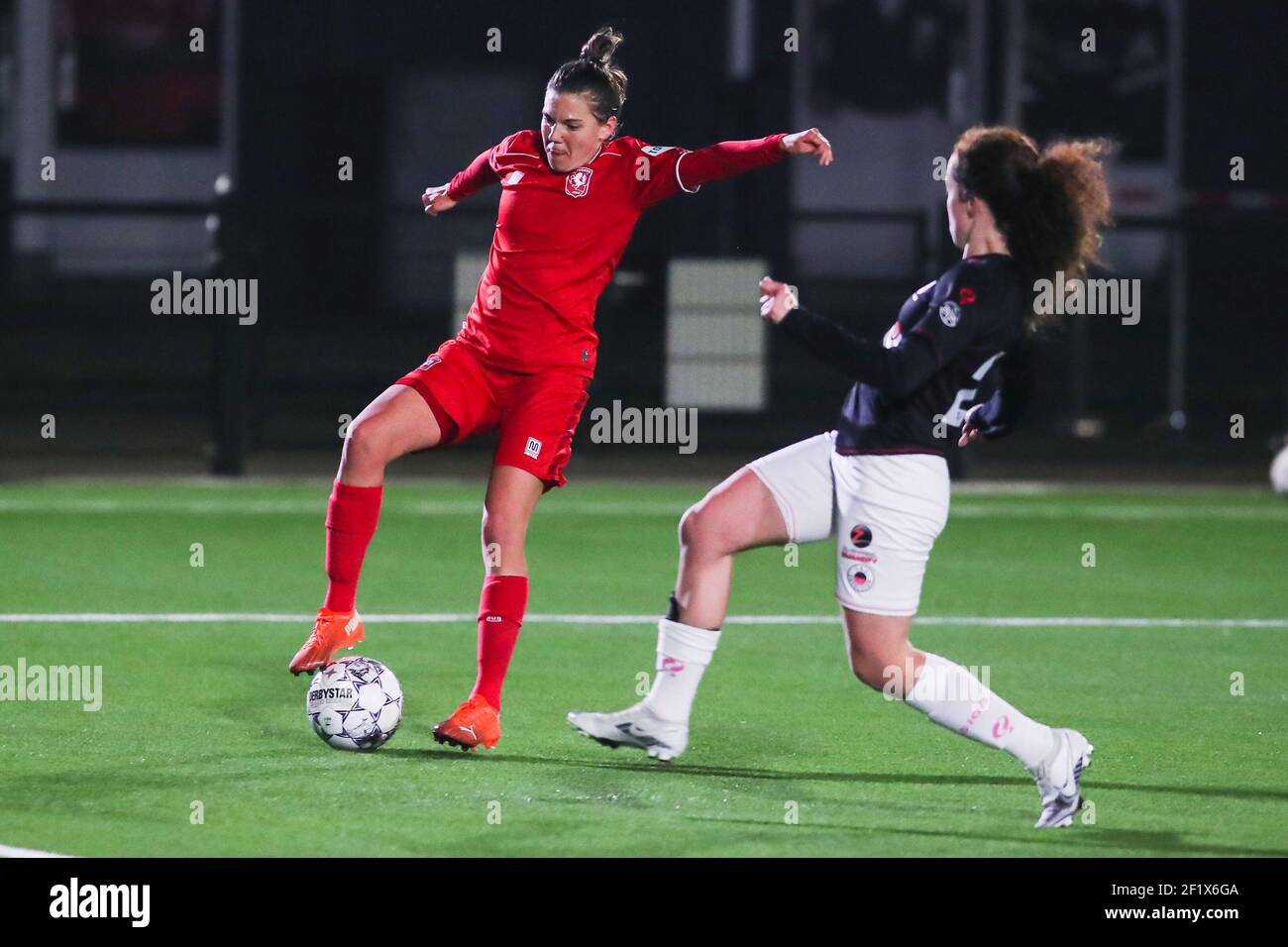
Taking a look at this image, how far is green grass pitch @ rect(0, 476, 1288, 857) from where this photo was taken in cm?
544

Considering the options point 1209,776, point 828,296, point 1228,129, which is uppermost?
point 1228,129

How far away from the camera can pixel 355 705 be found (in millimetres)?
6270

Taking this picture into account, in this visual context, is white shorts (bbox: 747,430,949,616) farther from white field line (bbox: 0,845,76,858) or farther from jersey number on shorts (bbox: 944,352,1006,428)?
white field line (bbox: 0,845,76,858)

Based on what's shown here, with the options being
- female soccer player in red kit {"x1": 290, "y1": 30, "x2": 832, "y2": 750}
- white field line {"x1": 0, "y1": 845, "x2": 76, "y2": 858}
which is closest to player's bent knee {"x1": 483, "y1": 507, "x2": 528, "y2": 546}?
female soccer player in red kit {"x1": 290, "y1": 30, "x2": 832, "y2": 750}

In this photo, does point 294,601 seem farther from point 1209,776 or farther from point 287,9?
point 287,9

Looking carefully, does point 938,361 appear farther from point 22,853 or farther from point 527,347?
point 22,853

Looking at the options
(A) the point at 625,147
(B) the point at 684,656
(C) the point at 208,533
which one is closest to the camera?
(B) the point at 684,656

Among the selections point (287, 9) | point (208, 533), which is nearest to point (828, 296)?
point (287, 9)

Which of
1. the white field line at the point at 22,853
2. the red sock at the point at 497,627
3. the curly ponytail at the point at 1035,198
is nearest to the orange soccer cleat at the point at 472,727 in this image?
the red sock at the point at 497,627

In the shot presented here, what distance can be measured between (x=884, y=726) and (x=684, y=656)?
42.1 inches

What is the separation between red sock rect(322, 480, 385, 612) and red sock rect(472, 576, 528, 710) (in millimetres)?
430

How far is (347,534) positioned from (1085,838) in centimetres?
238
